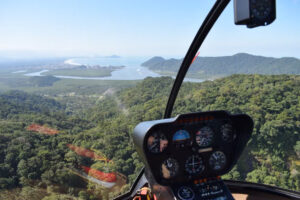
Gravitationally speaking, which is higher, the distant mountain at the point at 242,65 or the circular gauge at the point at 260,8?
the circular gauge at the point at 260,8

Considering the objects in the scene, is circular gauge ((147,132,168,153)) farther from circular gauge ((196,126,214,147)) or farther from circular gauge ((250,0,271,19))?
circular gauge ((250,0,271,19))

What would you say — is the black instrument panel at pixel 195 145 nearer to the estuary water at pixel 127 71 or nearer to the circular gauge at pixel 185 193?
the circular gauge at pixel 185 193

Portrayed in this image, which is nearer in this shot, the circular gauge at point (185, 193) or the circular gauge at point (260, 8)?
the circular gauge at point (260, 8)

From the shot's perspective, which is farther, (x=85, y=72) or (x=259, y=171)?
(x=85, y=72)

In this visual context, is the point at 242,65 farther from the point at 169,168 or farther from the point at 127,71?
the point at 127,71

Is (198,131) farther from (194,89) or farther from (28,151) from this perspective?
(28,151)

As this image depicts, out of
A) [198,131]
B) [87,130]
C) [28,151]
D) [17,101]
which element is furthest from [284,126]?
[17,101]

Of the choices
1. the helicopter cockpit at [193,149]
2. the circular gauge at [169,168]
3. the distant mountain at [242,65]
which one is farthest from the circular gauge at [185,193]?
the distant mountain at [242,65]
